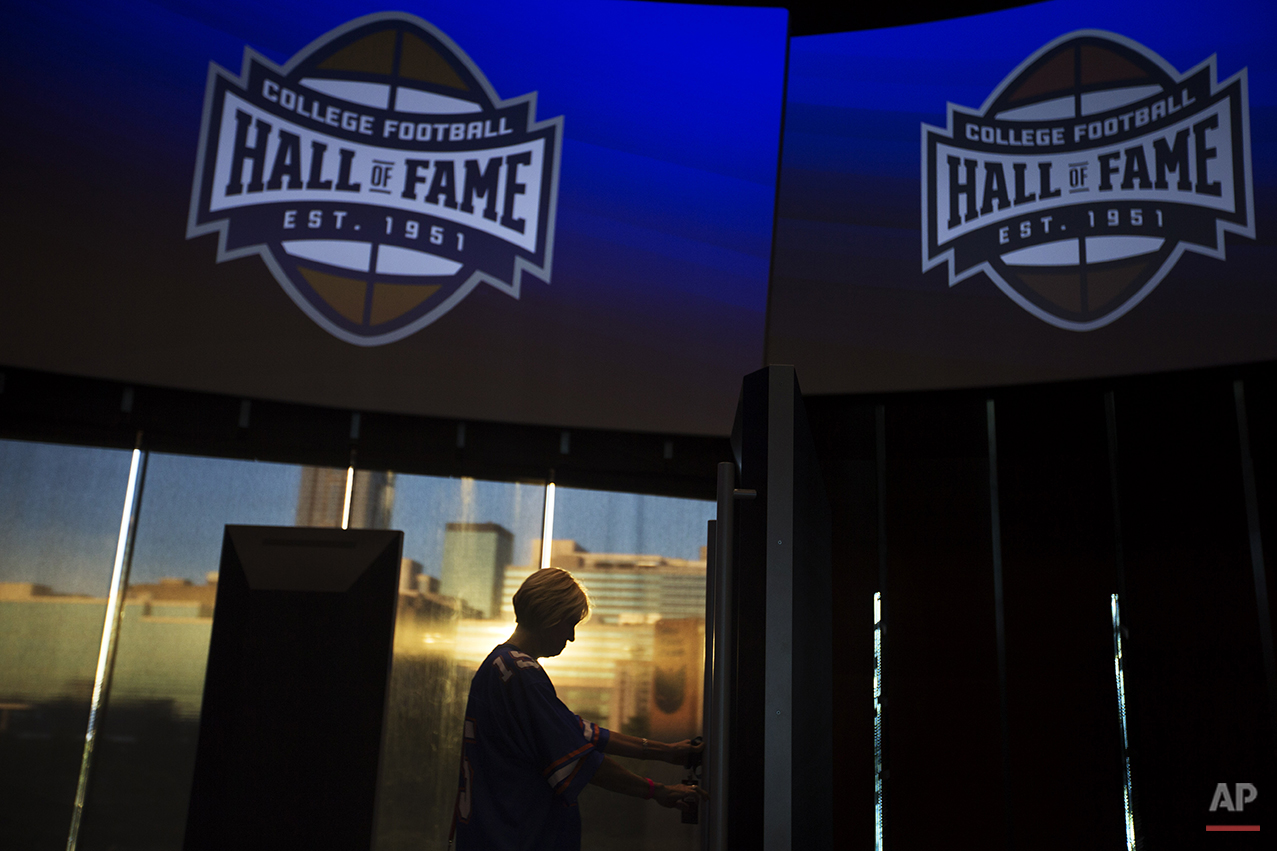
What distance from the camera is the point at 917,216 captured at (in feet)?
14.9

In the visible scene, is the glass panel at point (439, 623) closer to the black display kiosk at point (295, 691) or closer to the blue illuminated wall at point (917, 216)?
the blue illuminated wall at point (917, 216)

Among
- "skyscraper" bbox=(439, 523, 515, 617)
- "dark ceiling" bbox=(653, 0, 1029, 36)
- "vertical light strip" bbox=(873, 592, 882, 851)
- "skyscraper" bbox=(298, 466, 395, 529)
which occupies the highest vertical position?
"dark ceiling" bbox=(653, 0, 1029, 36)

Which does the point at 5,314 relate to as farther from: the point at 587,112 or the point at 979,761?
the point at 979,761

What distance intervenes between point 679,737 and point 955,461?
2.04 meters

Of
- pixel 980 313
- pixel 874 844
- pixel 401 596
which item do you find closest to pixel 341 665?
pixel 401 596

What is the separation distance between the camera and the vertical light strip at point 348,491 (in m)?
4.58

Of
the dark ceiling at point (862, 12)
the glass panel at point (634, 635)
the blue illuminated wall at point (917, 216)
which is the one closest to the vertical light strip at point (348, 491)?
the glass panel at point (634, 635)

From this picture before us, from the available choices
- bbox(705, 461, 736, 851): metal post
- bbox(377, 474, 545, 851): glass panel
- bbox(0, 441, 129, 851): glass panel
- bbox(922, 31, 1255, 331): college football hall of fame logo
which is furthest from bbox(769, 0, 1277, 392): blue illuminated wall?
bbox(0, 441, 129, 851): glass panel

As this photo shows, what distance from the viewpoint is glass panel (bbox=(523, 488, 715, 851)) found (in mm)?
4480

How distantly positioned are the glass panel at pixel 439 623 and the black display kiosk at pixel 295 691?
2035 millimetres

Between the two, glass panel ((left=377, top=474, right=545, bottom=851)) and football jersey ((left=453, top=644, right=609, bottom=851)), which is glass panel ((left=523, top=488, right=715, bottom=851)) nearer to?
glass panel ((left=377, top=474, right=545, bottom=851))

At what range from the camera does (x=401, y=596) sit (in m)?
4.51

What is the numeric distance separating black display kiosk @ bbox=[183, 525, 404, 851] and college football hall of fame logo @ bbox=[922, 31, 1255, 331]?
128 inches

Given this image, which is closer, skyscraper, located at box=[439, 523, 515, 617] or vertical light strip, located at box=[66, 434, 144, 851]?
vertical light strip, located at box=[66, 434, 144, 851]
